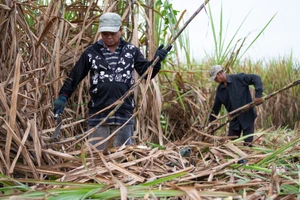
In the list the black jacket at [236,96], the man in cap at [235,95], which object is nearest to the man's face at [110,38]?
the man in cap at [235,95]

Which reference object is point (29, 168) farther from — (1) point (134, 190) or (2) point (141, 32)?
(2) point (141, 32)

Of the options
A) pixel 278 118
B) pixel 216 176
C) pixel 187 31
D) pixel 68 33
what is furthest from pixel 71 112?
pixel 278 118

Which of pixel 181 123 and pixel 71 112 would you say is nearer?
pixel 71 112

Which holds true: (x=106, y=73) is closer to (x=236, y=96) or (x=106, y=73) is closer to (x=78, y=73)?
(x=78, y=73)

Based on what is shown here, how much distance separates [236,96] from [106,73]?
7.87ft

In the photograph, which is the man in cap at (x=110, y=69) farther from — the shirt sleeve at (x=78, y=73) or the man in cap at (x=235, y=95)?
the man in cap at (x=235, y=95)

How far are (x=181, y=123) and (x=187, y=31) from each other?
1089 millimetres

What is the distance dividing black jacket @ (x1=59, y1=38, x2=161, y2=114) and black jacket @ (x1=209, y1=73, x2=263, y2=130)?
204 centimetres

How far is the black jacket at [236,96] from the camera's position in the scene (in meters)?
5.66

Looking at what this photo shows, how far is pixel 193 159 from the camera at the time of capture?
229 centimetres

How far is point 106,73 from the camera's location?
3.73m

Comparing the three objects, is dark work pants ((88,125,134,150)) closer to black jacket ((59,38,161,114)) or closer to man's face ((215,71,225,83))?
black jacket ((59,38,161,114))

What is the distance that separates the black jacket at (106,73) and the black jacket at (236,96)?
80.4 inches

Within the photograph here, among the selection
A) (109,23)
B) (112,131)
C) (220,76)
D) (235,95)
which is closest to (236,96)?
(235,95)
